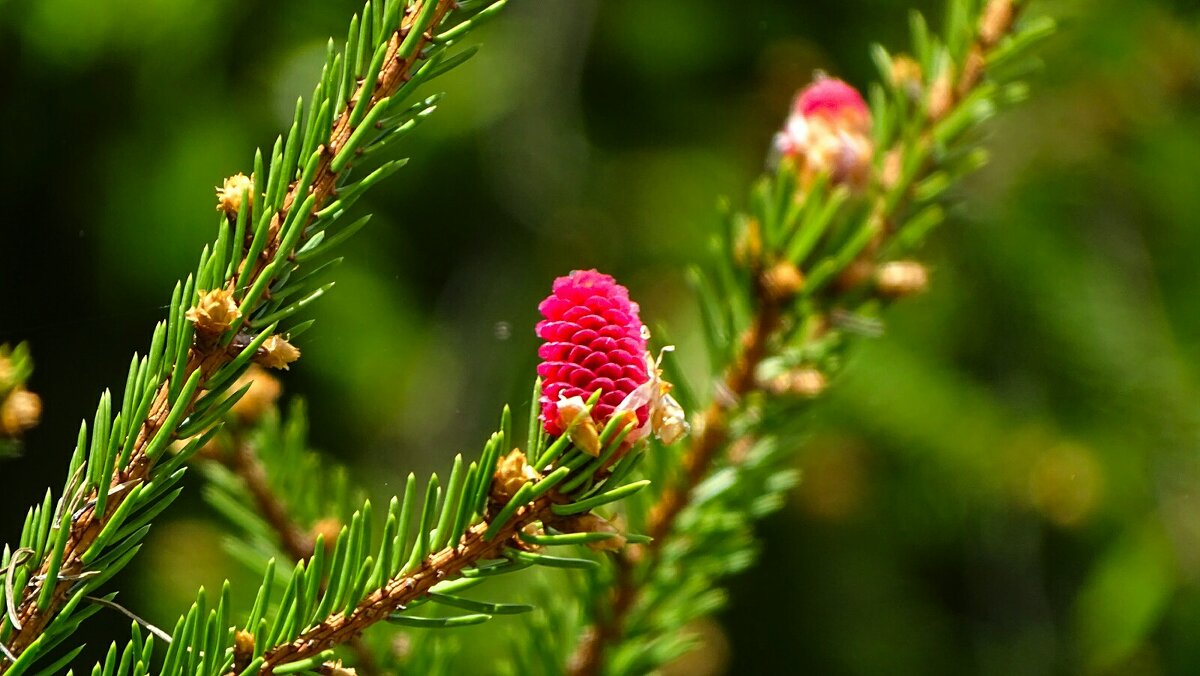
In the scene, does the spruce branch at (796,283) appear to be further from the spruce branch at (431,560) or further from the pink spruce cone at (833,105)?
the spruce branch at (431,560)

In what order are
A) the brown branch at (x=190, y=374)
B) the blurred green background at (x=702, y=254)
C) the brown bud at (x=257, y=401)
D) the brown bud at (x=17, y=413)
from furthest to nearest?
the blurred green background at (x=702, y=254) → the brown bud at (x=257, y=401) → the brown bud at (x=17, y=413) → the brown branch at (x=190, y=374)

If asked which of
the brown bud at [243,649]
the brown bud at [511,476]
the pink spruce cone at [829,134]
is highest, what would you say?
the pink spruce cone at [829,134]

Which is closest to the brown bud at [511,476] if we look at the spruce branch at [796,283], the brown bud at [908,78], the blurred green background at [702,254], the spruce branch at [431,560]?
the spruce branch at [431,560]

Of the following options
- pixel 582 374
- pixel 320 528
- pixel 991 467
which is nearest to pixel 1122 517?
pixel 991 467

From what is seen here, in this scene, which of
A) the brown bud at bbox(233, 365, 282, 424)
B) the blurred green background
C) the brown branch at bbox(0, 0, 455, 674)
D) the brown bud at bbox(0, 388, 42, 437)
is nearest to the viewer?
the brown branch at bbox(0, 0, 455, 674)

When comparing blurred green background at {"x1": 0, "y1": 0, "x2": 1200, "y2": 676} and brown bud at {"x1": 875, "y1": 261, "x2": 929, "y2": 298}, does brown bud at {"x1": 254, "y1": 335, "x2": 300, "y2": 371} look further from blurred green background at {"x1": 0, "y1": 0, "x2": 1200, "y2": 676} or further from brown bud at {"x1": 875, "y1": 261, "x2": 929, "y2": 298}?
blurred green background at {"x1": 0, "y1": 0, "x2": 1200, "y2": 676}

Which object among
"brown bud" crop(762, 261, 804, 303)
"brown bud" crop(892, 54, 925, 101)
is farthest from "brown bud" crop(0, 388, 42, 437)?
"brown bud" crop(892, 54, 925, 101)

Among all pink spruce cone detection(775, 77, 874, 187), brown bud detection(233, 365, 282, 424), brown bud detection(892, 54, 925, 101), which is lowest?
brown bud detection(233, 365, 282, 424)
